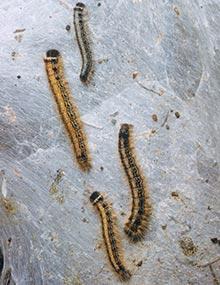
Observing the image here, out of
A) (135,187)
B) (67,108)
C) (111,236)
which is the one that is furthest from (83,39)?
(111,236)

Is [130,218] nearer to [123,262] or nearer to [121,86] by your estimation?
[123,262]

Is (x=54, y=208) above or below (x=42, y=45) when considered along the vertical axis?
below

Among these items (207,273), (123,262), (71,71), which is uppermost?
(71,71)

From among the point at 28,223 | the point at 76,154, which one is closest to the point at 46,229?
the point at 28,223

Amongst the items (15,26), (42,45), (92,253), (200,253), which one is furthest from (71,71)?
(200,253)

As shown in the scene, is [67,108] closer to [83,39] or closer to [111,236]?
[83,39]

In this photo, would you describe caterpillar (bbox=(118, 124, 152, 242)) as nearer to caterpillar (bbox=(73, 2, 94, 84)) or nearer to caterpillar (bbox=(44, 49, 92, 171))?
caterpillar (bbox=(44, 49, 92, 171))

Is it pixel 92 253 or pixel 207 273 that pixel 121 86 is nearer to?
pixel 92 253
